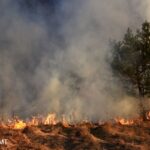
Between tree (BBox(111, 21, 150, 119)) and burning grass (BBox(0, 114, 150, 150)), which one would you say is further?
tree (BBox(111, 21, 150, 119))

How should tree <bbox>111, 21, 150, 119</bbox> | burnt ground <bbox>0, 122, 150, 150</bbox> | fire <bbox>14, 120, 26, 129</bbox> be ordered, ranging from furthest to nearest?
tree <bbox>111, 21, 150, 119</bbox> → fire <bbox>14, 120, 26, 129</bbox> → burnt ground <bbox>0, 122, 150, 150</bbox>

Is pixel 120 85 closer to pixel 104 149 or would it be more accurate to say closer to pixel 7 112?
pixel 7 112

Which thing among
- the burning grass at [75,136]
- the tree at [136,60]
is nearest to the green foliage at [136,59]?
the tree at [136,60]

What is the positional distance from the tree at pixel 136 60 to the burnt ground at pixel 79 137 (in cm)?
743

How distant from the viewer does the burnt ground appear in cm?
1616

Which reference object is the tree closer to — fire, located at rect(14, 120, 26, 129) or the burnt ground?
the burnt ground

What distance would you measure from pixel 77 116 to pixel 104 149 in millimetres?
11541

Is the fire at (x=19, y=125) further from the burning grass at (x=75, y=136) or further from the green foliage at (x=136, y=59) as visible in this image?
the green foliage at (x=136, y=59)

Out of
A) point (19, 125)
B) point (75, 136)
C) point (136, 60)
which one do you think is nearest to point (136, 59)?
point (136, 60)

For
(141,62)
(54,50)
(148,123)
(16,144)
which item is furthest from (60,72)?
(16,144)

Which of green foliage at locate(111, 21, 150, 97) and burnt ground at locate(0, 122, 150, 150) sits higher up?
green foliage at locate(111, 21, 150, 97)

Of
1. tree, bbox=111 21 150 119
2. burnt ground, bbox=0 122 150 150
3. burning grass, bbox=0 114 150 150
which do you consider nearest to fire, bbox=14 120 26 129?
burning grass, bbox=0 114 150 150

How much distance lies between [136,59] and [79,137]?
33.0ft

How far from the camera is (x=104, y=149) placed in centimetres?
1609
